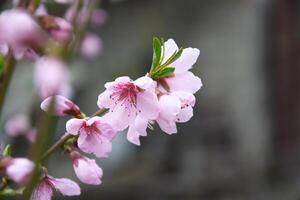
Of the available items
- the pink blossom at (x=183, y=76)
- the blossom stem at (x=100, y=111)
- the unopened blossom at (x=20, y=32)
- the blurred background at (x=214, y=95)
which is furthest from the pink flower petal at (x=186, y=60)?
the blurred background at (x=214, y=95)

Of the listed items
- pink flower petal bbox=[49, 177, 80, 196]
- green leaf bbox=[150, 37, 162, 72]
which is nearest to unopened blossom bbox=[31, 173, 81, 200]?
pink flower petal bbox=[49, 177, 80, 196]

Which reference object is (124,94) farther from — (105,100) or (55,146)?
(55,146)

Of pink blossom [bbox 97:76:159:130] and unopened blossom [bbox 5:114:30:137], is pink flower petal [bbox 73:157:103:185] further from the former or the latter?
unopened blossom [bbox 5:114:30:137]

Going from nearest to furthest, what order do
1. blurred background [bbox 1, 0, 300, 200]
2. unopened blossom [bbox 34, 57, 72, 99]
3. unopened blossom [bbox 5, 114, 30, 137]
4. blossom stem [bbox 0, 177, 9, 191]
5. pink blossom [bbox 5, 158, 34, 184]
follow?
unopened blossom [bbox 34, 57, 72, 99] < pink blossom [bbox 5, 158, 34, 184] < blossom stem [bbox 0, 177, 9, 191] < unopened blossom [bbox 5, 114, 30, 137] < blurred background [bbox 1, 0, 300, 200]

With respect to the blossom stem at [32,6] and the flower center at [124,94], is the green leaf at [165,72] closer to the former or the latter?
the flower center at [124,94]

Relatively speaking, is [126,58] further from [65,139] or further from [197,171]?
[65,139]

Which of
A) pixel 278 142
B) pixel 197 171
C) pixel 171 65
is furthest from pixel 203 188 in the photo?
pixel 171 65

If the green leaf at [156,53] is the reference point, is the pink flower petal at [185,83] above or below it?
below
